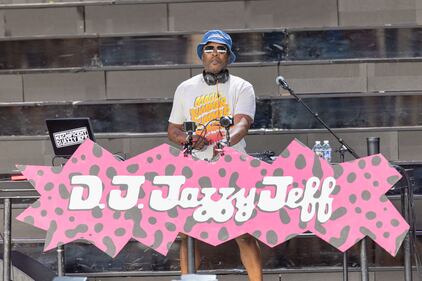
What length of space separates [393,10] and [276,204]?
10.7 feet

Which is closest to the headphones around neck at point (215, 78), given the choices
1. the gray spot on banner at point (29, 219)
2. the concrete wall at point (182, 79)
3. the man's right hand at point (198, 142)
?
the man's right hand at point (198, 142)

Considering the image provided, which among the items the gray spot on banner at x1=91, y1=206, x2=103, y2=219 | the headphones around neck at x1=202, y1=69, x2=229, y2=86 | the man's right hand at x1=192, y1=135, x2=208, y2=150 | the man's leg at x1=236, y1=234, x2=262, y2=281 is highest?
the headphones around neck at x1=202, y1=69, x2=229, y2=86

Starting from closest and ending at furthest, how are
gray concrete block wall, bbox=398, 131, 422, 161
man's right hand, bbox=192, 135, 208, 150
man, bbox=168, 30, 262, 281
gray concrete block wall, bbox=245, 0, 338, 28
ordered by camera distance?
1. man's right hand, bbox=192, 135, 208, 150
2. man, bbox=168, 30, 262, 281
3. gray concrete block wall, bbox=398, 131, 422, 161
4. gray concrete block wall, bbox=245, 0, 338, 28

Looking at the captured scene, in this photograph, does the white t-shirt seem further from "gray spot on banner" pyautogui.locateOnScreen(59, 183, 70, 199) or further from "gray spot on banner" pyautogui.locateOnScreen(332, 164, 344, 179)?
"gray spot on banner" pyautogui.locateOnScreen(59, 183, 70, 199)

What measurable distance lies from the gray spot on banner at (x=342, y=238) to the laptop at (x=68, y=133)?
194 centimetres

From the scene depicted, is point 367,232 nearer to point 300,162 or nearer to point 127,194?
point 300,162

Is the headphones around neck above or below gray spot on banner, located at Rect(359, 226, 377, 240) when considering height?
above

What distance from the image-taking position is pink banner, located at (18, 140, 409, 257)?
5.57 metres

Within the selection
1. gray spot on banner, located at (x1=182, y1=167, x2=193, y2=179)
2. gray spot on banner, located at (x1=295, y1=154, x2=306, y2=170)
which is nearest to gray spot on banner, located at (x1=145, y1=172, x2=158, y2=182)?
gray spot on banner, located at (x1=182, y1=167, x2=193, y2=179)

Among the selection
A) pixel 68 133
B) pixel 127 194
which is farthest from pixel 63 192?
pixel 68 133

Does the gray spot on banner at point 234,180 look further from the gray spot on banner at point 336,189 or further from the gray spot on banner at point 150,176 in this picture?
the gray spot on banner at point 336,189

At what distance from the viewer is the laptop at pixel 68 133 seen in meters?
6.49

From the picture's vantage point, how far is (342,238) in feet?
18.4

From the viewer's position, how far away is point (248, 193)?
5582mm
